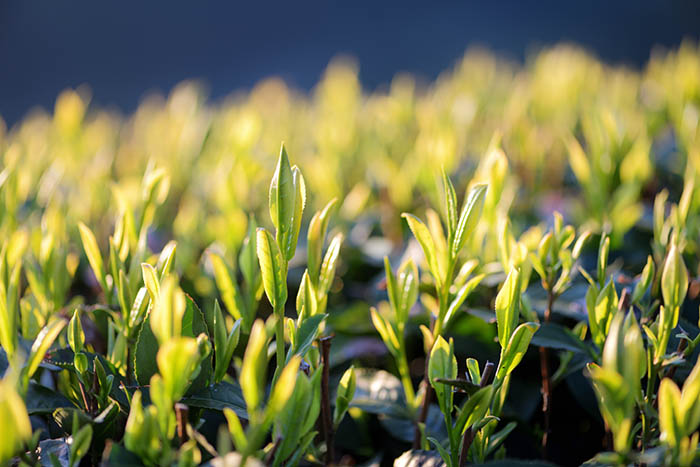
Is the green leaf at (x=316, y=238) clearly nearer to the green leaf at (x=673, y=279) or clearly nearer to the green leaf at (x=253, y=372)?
the green leaf at (x=253, y=372)

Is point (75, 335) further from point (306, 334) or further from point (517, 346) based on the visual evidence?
point (517, 346)

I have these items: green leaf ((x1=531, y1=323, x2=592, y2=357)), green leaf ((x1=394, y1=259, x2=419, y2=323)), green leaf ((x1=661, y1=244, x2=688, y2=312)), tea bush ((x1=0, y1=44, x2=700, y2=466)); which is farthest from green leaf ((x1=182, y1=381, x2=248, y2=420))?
green leaf ((x1=661, y1=244, x2=688, y2=312))

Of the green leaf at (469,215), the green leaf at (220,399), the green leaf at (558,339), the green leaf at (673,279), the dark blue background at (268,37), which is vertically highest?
the dark blue background at (268,37)

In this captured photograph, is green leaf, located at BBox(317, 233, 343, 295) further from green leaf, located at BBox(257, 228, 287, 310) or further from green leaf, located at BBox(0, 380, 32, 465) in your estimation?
green leaf, located at BBox(0, 380, 32, 465)

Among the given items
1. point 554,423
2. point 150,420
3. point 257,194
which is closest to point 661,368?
point 554,423

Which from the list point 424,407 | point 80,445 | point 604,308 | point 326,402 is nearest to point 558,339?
point 604,308

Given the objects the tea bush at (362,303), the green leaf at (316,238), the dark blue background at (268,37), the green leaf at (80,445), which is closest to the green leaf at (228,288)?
the tea bush at (362,303)

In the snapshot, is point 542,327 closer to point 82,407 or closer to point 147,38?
point 82,407
